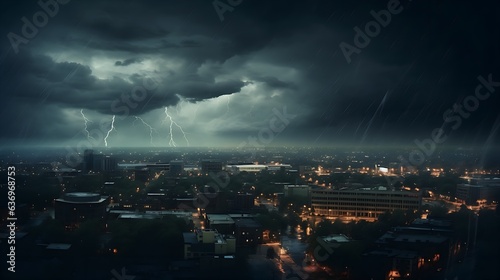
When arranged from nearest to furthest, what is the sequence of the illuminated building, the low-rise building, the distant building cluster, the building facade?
the low-rise building < the illuminated building < the building facade < the distant building cluster

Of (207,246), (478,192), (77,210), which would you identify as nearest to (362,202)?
(478,192)

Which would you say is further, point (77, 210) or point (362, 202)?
point (362, 202)

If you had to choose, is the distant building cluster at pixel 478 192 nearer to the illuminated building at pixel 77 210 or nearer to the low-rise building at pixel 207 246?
the low-rise building at pixel 207 246

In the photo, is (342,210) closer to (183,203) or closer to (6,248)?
(183,203)

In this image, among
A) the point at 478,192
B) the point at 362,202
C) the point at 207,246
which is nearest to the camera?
the point at 207,246

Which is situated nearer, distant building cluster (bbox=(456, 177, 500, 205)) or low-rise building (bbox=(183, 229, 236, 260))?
low-rise building (bbox=(183, 229, 236, 260))

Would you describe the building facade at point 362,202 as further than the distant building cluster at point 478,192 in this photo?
No

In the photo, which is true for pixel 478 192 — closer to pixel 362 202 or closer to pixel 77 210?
pixel 362 202

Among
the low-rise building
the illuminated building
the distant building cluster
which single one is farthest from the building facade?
the illuminated building

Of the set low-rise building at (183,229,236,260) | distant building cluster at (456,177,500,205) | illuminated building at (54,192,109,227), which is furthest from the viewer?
distant building cluster at (456,177,500,205)

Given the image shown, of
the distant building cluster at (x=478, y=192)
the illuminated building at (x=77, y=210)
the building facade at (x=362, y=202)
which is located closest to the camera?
the illuminated building at (x=77, y=210)

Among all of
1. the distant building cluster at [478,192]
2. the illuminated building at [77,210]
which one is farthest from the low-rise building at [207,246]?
the distant building cluster at [478,192]

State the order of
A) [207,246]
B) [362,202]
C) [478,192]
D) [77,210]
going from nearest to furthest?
[207,246] → [77,210] → [362,202] → [478,192]

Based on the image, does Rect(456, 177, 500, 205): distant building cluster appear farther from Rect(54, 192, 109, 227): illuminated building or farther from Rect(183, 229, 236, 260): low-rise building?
Rect(54, 192, 109, 227): illuminated building
